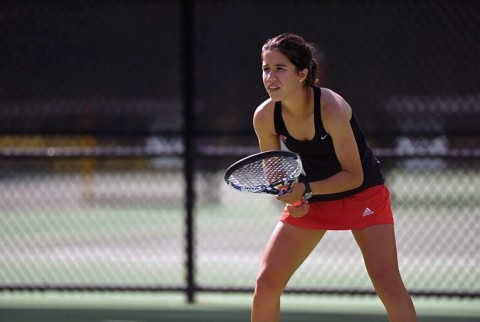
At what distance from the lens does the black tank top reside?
4.41 meters

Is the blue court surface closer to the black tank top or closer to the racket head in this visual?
the black tank top

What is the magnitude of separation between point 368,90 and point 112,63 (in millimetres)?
1756

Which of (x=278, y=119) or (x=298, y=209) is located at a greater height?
(x=278, y=119)

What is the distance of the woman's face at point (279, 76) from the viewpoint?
14.0 ft

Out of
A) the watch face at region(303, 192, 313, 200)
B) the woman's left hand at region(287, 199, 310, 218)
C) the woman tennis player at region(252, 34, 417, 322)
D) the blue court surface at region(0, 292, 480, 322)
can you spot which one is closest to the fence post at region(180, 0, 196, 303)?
the blue court surface at region(0, 292, 480, 322)

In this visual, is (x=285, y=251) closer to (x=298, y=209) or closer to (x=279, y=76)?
(x=298, y=209)

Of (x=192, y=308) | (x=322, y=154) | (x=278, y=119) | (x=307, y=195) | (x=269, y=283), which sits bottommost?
(x=192, y=308)

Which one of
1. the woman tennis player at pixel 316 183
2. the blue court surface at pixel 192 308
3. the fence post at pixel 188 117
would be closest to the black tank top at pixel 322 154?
the woman tennis player at pixel 316 183

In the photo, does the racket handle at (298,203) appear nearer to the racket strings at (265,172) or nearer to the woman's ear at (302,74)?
the racket strings at (265,172)

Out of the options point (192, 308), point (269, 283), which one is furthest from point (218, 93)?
point (269, 283)

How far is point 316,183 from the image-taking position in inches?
168

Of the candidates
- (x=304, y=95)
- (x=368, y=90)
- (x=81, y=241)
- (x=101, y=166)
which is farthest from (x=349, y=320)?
(x=101, y=166)

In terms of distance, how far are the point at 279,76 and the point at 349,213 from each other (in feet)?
2.18

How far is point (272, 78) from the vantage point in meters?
4.28
